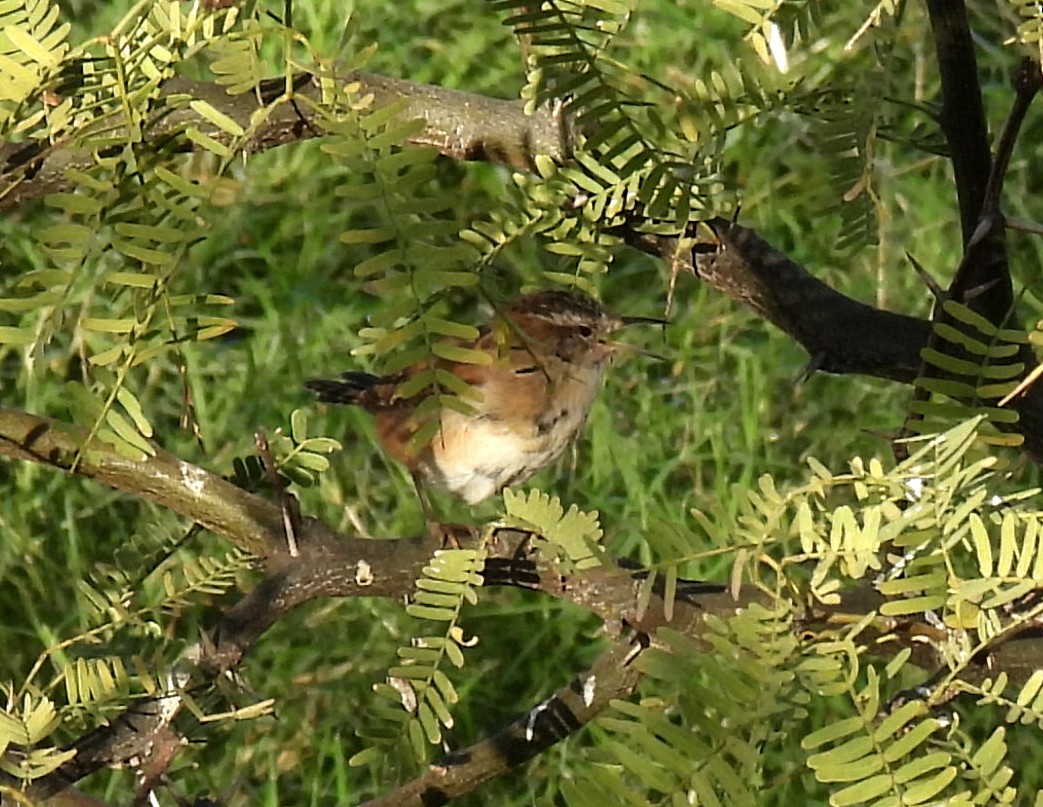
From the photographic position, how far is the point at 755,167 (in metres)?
3.50

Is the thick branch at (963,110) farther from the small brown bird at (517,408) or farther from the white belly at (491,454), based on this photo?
the white belly at (491,454)

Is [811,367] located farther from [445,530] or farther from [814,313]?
[445,530]

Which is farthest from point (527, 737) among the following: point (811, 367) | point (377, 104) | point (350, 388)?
point (350, 388)

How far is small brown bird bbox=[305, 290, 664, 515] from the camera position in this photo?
2.04m

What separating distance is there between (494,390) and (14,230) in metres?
1.62

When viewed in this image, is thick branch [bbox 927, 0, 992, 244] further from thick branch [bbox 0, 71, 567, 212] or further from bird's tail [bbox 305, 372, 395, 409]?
bird's tail [bbox 305, 372, 395, 409]

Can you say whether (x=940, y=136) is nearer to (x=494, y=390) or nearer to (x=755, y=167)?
(x=494, y=390)

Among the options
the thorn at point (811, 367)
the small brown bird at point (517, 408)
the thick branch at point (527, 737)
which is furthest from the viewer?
the small brown bird at point (517, 408)

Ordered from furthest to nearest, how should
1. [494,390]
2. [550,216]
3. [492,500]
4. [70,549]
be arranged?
1. [70,549]
2. [492,500]
3. [494,390]
4. [550,216]

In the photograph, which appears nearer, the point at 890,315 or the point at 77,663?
the point at 77,663

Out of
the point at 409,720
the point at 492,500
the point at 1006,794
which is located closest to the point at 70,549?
the point at 492,500

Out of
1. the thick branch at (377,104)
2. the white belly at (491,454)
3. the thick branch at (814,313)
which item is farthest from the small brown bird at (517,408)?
the thick branch at (377,104)

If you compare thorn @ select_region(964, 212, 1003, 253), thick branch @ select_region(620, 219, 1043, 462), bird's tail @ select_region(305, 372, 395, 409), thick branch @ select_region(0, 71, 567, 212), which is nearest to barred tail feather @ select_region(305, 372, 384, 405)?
bird's tail @ select_region(305, 372, 395, 409)

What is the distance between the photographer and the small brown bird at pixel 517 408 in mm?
2037
